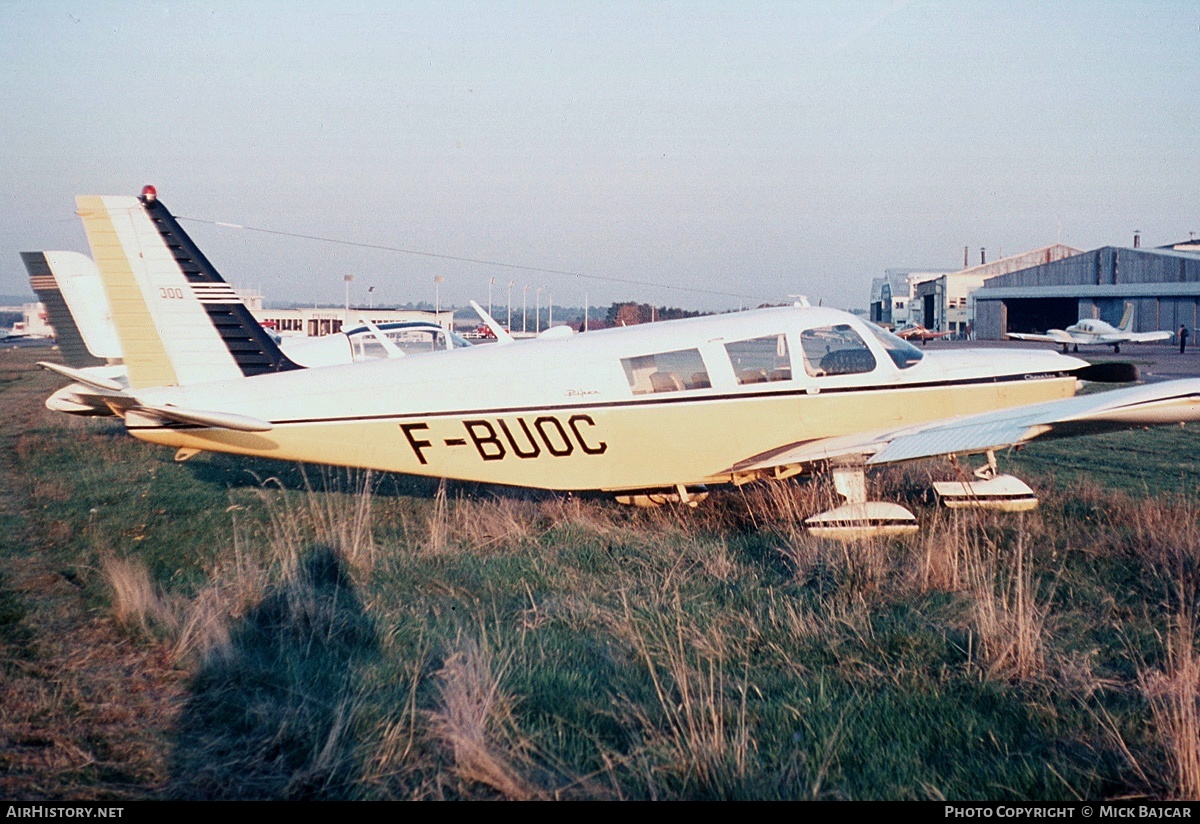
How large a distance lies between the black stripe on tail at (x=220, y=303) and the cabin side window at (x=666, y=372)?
139 inches

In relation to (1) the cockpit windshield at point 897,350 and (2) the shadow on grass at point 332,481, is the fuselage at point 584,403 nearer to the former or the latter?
(1) the cockpit windshield at point 897,350

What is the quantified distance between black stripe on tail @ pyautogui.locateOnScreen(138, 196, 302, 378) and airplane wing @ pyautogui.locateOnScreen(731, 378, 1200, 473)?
15.3 ft

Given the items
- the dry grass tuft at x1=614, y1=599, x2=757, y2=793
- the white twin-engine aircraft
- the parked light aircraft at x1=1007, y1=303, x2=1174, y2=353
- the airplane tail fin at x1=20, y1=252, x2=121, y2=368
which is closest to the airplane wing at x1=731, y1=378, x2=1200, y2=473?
the white twin-engine aircraft

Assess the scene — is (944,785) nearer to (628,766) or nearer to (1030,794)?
(1030,794)

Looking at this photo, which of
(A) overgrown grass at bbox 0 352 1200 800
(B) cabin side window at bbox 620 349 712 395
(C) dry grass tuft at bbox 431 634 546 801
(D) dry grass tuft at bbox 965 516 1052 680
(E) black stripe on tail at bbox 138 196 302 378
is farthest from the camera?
(E) black stripe on tail at bbox 138 196 302 378

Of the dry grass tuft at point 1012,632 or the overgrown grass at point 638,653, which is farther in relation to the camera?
the dry grass tuft at point 1012,632

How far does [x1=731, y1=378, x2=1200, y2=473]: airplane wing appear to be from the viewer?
712 centimetres

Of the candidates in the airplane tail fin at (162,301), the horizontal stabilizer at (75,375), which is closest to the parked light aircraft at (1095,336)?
the airplane tail fin at (162,301)

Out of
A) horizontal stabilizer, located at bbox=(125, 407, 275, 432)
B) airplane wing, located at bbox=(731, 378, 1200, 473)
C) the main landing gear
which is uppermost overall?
horizontal stabilizer, located at bbox=(125, 407, 275, 432)

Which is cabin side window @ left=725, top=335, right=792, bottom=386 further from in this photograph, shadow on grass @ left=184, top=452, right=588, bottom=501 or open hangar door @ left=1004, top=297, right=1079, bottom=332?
open hangar door @ left=1004, top=297, right=1079, bottom=332

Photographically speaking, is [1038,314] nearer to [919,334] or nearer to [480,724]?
[919,334]

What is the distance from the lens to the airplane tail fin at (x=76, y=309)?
1834 cm

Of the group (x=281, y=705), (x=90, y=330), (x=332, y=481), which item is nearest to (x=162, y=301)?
(x=332, y=481)

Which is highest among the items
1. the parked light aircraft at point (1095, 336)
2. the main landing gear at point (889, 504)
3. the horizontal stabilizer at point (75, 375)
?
the horizontal stabilizer at point (75, 375)
